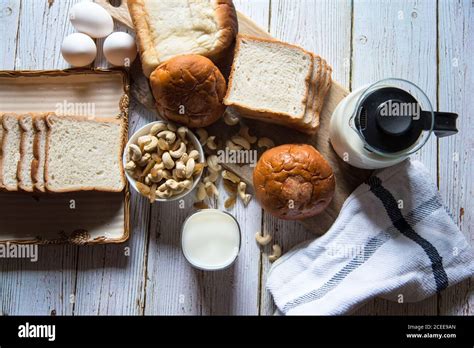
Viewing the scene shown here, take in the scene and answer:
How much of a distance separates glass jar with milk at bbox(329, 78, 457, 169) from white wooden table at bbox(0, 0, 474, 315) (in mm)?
267

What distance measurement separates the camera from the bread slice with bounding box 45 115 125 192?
1.51 metres

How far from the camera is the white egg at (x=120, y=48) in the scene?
1522 millimetres

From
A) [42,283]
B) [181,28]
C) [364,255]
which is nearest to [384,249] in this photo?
[364,255]

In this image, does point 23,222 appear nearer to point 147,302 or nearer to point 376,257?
point 147,302

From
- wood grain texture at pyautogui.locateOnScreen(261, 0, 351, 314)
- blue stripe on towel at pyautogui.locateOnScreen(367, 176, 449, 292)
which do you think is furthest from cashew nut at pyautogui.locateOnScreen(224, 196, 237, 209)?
wood grain texture at pyautogui.locateOnScreen(261, 0, 351, 314)

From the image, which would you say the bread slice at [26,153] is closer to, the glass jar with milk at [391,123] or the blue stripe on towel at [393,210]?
the glass jar with milk at [391,123]

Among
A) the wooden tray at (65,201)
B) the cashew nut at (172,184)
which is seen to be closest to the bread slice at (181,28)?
the wooden tray at (65,201)

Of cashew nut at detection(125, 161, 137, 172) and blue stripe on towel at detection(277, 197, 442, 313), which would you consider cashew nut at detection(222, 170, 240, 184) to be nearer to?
cashew nut at detection(125, 161, 137, 172)

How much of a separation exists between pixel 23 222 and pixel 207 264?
0.63 metres

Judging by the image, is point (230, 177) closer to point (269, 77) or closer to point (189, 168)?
point (189, 168)

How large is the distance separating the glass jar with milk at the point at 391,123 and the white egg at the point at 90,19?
0.84 meters

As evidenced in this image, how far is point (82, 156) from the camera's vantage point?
4.99 ft

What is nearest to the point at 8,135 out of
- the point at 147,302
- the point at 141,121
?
the point at 141,121

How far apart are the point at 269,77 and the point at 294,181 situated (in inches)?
13.8
